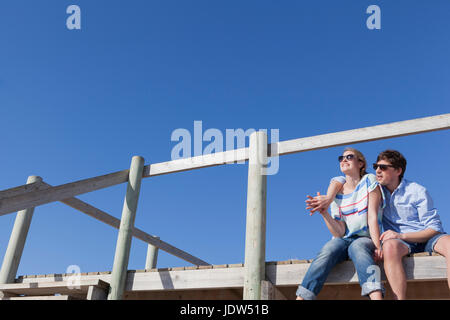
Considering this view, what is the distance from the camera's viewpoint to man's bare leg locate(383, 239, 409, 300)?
3025 millimetres

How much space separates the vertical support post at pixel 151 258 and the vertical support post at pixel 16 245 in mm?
2508

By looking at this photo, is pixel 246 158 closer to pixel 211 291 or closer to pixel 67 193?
pixel 211 291

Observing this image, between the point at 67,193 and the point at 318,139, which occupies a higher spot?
the point at 318,139

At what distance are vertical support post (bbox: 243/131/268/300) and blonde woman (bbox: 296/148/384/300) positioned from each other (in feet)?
1.75

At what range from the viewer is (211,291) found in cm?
450

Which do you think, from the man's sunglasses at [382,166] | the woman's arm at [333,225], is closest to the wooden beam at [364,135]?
the man's sunglasses at [382,166]

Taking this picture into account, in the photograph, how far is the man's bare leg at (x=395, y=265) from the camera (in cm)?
303

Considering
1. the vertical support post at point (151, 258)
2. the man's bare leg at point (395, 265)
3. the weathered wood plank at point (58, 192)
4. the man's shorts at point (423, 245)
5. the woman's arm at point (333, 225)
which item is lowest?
the man's bare leg at point (395, 265)

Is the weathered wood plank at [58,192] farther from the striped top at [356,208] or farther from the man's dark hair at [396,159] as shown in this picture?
the man's dark hair at [396,159]

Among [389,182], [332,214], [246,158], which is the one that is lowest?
[332,214]
